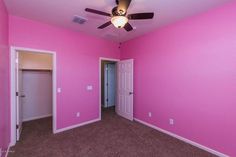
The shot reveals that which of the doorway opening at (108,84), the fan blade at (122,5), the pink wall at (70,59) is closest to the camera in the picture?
the fan blade at (122,5)

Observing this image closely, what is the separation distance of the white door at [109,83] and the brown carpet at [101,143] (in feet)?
7.58

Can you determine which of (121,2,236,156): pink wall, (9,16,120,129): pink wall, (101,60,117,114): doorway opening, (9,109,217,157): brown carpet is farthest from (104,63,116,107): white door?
(121,2,236,156): pink wall

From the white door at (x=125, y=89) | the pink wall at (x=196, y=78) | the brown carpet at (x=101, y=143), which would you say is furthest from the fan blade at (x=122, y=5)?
the brown carpet at (x=101, y=143)

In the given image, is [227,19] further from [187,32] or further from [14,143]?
[14,143]

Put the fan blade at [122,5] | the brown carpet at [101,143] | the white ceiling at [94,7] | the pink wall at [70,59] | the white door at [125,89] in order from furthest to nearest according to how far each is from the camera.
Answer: the white door at [125,89] < the pink wall at [70,59] < the brown carpet at [101,143] < the white ceiling at [94,7] < the fan blade at [122,5]

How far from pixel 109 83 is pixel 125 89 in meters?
1.71

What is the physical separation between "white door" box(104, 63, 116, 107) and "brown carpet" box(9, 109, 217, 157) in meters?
2.31

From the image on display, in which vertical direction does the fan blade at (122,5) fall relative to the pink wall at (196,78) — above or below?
above

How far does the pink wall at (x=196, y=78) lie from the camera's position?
2.18 metres

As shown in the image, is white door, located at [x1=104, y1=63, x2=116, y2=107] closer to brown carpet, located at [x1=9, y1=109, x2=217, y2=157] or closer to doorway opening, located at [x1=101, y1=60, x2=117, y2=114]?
doorway opening, located at [x1=101, y1=60, x2=117, y2=114]

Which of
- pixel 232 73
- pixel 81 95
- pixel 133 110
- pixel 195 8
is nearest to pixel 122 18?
pixel 195 8

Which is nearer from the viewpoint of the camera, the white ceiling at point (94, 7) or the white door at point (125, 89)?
the white ceiling at point (94, 7)

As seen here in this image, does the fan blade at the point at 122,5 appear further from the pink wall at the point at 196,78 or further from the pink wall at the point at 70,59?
the pink wall at the point at 70,59

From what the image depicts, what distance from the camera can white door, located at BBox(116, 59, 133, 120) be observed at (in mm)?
4090
